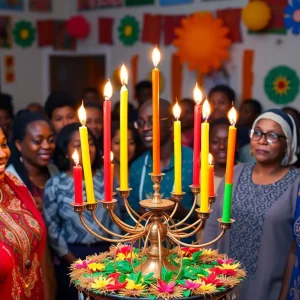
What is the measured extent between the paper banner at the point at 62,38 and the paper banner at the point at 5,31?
2.33 feet

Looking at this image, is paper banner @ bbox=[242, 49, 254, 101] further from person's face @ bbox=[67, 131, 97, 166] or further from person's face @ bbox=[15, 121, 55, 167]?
person's face @ bbox=[15, 121, 55, 167]

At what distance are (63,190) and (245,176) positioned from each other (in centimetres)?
100

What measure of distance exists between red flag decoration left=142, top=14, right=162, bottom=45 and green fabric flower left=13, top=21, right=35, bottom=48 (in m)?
1.86

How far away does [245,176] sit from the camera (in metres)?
2.92

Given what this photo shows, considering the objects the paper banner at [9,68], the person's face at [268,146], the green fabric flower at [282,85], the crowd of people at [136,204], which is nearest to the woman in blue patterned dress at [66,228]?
the crowd of people at [136,204]

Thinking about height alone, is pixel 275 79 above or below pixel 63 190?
above

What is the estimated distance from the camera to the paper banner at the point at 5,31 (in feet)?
26.9

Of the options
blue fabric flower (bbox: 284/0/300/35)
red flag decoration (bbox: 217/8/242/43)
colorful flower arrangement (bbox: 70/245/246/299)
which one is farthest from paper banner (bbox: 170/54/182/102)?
colorful flower arrangement (bbox: 70/245/246/299)

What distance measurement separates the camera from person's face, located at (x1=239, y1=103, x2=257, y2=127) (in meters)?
6.10

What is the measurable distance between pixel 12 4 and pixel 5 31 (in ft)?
1.36

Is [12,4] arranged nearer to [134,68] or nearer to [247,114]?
[134,68]

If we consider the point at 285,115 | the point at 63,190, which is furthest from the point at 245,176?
the point at 63,190

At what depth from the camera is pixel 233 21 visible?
6.66 metres

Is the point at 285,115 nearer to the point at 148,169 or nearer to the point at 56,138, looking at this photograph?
the point at 148,169
